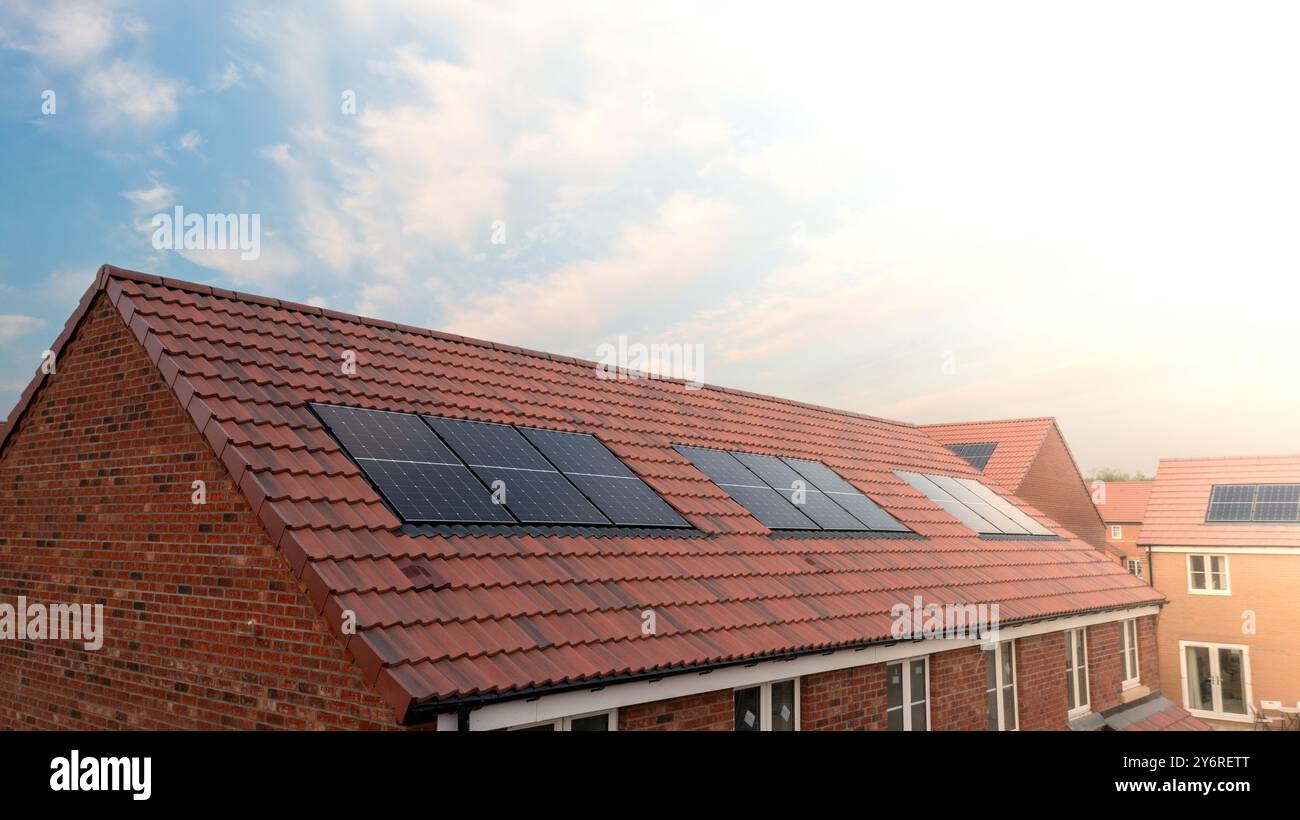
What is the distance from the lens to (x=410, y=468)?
28.6 feet

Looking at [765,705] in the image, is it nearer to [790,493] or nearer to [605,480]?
[605,480]

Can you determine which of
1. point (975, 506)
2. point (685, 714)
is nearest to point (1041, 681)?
point (975, 506)

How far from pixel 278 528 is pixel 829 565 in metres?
7.08

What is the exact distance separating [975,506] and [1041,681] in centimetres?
509

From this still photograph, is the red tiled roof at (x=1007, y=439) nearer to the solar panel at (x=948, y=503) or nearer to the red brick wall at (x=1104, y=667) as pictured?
the solar panel at (x=948, y=503)

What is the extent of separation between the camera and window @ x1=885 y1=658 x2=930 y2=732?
1051 centimetres

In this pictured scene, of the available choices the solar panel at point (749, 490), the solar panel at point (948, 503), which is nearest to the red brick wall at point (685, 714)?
the solar panel at point (749, 490)

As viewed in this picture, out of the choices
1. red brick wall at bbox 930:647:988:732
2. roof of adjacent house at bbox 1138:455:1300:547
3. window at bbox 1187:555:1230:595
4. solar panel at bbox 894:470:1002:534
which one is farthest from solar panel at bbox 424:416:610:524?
window at bbox 1187:555:1230:595

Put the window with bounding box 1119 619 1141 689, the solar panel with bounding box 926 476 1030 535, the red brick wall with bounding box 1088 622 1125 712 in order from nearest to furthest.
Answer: the red brick wall with bounding box 1088 622 1125 712 → the window with bounding box 1119 619 1141 689 → the solar panel with bounding box 926 476 1030 535

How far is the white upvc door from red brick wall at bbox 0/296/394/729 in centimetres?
3234

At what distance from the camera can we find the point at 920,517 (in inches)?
613

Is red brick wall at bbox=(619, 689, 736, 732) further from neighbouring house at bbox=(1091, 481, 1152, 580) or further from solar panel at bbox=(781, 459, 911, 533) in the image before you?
neighbouring house at bbox=(1091, 481, 1152, 580)
